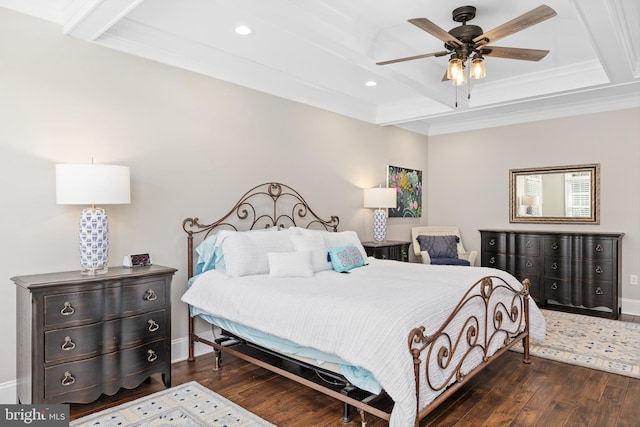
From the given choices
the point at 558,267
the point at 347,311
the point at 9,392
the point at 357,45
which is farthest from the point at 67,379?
the point at 558,267

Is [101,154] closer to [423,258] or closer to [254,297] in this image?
[254,297]

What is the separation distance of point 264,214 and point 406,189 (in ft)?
9.33

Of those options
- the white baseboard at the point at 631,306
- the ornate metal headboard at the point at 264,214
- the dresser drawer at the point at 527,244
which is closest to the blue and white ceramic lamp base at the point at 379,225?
the ornate metal headboard at the point at 264,214

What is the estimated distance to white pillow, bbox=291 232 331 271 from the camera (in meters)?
3.66

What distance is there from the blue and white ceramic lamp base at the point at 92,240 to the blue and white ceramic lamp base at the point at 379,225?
3481 millimetres

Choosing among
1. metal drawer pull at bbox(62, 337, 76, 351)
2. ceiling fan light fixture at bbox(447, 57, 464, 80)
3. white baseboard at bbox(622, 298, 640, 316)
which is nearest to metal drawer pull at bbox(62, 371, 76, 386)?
metal drawer pull at bbox(62, 337, 76, 351)

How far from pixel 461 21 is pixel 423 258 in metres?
3.53

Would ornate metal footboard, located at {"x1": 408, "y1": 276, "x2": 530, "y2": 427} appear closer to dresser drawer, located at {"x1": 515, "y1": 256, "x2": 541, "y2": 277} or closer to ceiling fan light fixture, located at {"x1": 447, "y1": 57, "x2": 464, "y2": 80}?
ceiling fan light fixture, located at {"x1": 447, "y1": 57, "x2": 464, "y2": 80}


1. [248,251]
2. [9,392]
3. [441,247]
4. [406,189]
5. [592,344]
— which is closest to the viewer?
[9,392]

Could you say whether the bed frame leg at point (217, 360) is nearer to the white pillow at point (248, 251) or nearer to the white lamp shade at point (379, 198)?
the white pillow at point (248, 251)

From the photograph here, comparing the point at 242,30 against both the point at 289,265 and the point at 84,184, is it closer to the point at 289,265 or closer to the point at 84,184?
the point at 84,184

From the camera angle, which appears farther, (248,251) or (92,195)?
(248,251)

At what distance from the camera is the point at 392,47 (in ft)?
12.0

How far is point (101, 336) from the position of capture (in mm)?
2660
